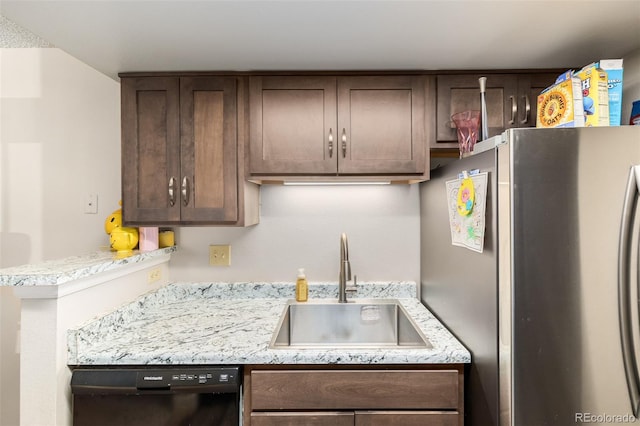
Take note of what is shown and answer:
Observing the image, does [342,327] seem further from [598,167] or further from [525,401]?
[598,167]

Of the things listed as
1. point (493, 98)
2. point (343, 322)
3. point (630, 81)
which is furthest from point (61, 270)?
point (630, 81)

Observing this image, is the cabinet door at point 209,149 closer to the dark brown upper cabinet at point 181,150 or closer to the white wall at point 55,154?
the dark brown upper cabinet at point 181,150

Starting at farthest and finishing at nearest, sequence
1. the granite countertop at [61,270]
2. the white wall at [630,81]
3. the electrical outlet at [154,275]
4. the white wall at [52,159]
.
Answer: the white wall at [52,159] → the electrical outlet at [154,275] → the white wall at [630,81] → the granite countertop at [61,270]

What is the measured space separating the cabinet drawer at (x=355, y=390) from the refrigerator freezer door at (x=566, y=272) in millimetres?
299

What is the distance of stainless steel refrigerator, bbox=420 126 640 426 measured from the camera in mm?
987

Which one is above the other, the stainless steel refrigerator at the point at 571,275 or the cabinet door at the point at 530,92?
the cabinet door at the point at 530,92

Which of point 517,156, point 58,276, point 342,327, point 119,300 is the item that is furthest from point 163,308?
point 517,156

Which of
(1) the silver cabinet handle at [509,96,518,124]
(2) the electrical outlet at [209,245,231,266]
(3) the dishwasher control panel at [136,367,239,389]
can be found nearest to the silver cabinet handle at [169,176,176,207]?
(2) the electrical outlet at [209,245,231,266]

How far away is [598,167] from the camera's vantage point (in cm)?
99

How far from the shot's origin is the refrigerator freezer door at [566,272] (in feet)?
3.26

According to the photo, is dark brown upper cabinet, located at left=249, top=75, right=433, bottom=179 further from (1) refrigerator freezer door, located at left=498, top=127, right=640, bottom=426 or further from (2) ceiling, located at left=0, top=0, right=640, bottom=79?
(1) refrigerator freezer door, located at left=498, top=127, right=640, bottom=426


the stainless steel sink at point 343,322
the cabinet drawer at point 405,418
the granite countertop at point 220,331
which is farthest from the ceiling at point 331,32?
the cabinet drawer at point 405,418

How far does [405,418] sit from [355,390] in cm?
21
